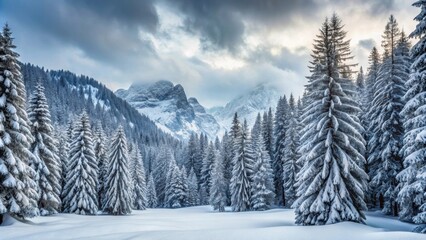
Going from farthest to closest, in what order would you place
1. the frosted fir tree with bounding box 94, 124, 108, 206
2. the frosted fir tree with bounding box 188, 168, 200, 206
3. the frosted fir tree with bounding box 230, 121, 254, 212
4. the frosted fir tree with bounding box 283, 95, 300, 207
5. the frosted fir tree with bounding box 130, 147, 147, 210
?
the frosted fir tree with bounding box 188, 168, 200, 206
the frosted fir tree with bounding box 130, 147, 147, 210
the frosted fir tree with bounding box 94, 124, 108, 206
the frosted fir tree with bounding box 230, 121, 254, 212
the frosted fir tree with bounding box 283, 95, 300, 207

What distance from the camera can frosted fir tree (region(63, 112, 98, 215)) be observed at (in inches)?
1645

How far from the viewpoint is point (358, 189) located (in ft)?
68.9

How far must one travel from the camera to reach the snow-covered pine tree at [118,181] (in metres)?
47.2

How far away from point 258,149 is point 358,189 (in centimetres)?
3109

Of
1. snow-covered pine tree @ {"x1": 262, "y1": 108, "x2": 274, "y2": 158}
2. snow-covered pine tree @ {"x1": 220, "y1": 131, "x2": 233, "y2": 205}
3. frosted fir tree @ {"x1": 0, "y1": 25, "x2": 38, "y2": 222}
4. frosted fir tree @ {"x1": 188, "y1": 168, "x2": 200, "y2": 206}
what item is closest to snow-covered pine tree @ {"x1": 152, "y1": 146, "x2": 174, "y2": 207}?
frosted fir tree @ {"x1": 188, "y1": 168, "x2": 200, "y2": 206}

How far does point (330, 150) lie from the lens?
22.0 meters

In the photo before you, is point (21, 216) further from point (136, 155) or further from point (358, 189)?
point (136, 155)

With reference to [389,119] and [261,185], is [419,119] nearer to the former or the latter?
[389,119]

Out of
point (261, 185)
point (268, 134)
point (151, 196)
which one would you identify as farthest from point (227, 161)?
point (151, 196)

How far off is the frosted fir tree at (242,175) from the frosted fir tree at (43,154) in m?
26.3

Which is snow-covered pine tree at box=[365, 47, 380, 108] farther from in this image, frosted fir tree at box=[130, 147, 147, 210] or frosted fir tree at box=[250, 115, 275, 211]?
Answer: frosted fir tree at box=[130, 147, 147, 210]

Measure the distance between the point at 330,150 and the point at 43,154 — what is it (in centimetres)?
2924

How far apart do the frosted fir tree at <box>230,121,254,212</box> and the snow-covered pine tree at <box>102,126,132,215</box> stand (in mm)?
16573

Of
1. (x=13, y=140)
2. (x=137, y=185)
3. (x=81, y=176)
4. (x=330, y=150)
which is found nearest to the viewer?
(x=330, y=150)
